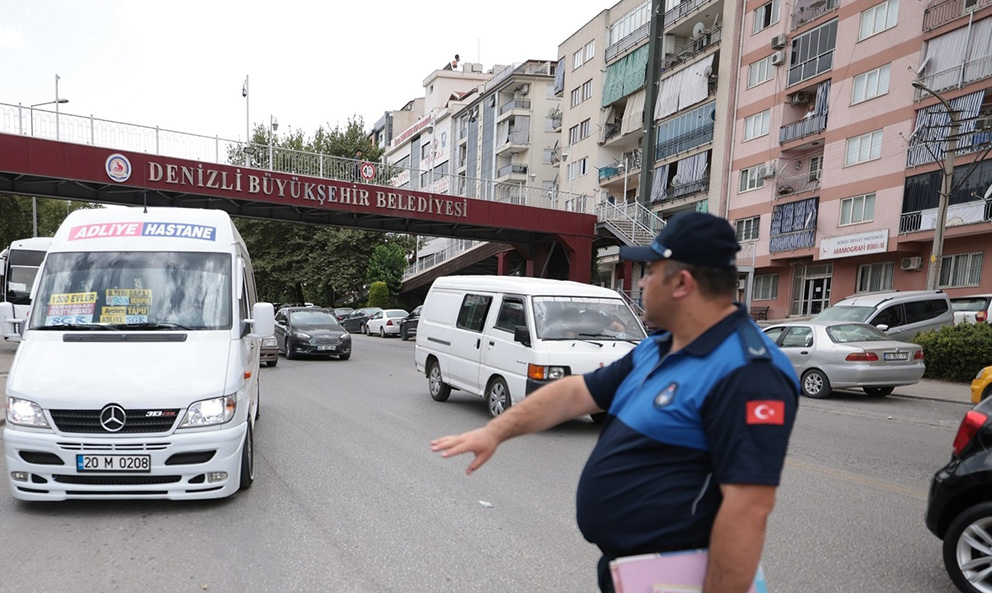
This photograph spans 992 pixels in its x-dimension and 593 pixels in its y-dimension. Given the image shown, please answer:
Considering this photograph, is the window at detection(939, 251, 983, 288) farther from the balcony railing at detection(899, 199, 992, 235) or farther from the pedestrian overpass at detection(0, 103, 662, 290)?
the pedestrian overpass at detection(0, 103, 662, 290)

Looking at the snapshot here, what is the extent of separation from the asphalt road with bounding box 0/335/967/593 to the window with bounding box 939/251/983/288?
66.4 ft

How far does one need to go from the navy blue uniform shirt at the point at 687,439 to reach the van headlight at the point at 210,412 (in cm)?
392

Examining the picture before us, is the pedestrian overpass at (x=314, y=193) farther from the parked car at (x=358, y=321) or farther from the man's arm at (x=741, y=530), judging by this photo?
the man's arm at (x=741, y=530)

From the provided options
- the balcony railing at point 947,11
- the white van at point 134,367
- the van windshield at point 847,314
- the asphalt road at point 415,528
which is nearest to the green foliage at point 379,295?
the van windshield at point 847,314

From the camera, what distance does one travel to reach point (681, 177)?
36.8 m

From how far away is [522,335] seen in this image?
8.48 m

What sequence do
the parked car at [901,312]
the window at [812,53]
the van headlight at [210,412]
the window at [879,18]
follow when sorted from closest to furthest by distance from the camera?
the van headlight at [210,412] → the parked car at [901,312] → the window at [879,18] → the window at [812,53]

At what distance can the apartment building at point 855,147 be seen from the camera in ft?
76.5

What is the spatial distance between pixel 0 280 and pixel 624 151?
116 feet

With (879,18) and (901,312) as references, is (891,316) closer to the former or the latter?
(901,312)

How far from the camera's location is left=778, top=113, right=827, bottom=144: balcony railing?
2892cm

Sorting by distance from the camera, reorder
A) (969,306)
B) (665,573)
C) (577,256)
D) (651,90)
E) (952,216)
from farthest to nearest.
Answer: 1. (651,90)
2. (577,256)
3. (952,216)
4. (969,306)
5. (665,573)

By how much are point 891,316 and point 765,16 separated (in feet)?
71.6

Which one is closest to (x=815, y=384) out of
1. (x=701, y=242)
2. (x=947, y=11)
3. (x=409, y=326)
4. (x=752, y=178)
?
(x=701, y=242)
